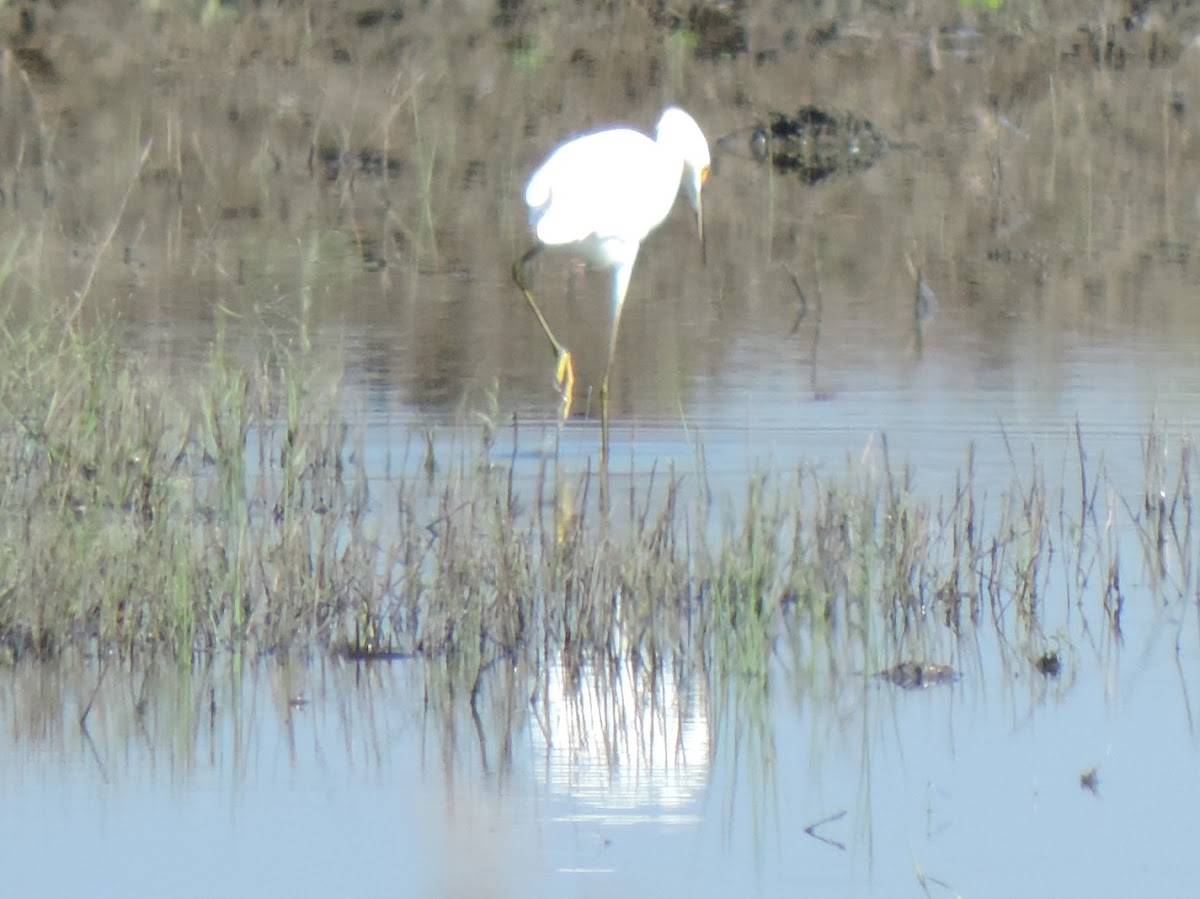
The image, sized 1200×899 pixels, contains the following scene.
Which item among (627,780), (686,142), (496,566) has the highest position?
(686,142)

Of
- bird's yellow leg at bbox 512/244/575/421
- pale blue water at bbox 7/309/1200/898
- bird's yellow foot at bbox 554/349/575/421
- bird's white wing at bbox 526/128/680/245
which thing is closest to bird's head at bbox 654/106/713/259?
bird's white wing at bbox 526/128/680/245

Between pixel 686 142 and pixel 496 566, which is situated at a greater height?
pixel 686 142

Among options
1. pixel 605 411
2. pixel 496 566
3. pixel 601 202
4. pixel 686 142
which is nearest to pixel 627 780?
pixel 496 566

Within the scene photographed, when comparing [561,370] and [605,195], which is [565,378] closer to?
[561,370]

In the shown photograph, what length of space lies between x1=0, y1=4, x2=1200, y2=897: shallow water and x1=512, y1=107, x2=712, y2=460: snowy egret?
15.6 inches

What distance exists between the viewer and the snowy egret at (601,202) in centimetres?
898

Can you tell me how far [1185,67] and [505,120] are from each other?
6.19 metres

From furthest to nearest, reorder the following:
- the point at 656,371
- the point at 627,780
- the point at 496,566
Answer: the point at 656,371 → the point at 496,566 → the point at 627,780

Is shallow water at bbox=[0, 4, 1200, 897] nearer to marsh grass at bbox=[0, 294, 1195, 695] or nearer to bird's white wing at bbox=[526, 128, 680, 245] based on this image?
marsh grass at bbox=[0, 294, 1195, 695]

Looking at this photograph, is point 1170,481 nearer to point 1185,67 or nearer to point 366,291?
point 366,291

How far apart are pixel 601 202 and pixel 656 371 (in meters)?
0.86

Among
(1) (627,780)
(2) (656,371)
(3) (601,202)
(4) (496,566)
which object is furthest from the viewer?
(2) (656,371)

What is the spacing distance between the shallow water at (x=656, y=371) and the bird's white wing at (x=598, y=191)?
1.97ft

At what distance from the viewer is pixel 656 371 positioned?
31.7 ft
